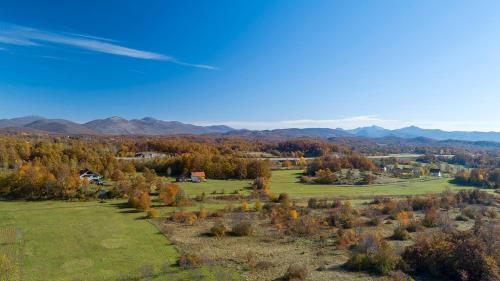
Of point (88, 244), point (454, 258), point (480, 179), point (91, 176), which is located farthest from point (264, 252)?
point (480, 179)

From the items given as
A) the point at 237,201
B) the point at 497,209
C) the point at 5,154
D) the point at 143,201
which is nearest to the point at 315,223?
the point at 237,201

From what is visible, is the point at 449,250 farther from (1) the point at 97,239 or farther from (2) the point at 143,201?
(2) the point at 143,201

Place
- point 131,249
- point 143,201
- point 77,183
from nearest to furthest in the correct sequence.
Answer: point 131,249 < point 143,201 < point 77,183

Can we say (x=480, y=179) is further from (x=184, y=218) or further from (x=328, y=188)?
(x=184, y=218)

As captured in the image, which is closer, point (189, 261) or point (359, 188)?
point (189, 261)

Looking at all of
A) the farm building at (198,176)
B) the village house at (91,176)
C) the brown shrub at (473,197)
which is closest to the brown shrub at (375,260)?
the brown shrub at (473,197)

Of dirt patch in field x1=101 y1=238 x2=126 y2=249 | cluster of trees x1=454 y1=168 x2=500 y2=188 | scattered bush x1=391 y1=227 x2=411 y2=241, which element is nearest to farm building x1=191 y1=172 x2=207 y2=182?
dirt patch in field x1=101 y1=238 x2=126 y2=249

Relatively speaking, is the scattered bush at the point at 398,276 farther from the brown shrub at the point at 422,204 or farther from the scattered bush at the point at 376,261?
the brown shrub at the point at 422,204

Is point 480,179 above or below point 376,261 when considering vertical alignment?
below

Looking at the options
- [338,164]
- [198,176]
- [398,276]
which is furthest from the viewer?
[338,164]
